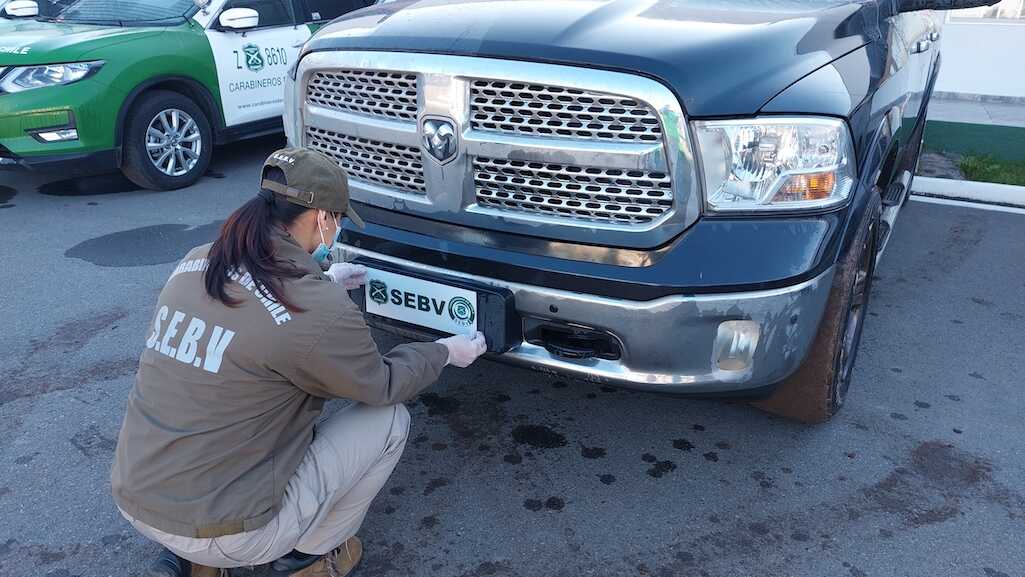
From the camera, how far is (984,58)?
919 cm

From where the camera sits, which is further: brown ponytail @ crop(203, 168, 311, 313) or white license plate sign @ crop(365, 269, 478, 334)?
white license plate sign @ crop(365, 269, 478, 334)

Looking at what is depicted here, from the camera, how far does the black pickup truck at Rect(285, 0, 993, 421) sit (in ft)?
7.63

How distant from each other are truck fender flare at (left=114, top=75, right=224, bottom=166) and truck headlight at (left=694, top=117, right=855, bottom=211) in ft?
15.1

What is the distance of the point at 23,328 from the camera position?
3.85 m

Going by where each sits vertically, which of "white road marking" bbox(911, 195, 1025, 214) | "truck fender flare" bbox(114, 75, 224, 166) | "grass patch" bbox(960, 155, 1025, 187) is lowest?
"white road marking" bbox(911, 195, 1025, 214)

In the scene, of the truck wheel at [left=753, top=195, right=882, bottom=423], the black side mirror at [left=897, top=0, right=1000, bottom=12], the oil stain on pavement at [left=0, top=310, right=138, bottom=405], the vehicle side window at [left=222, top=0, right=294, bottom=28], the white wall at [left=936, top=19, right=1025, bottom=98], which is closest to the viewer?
the truck wheel at [left=753, top=195, right=882, bottom=423]

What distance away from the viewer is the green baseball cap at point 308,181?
2.04 metres

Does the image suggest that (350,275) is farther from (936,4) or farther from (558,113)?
(936,4)

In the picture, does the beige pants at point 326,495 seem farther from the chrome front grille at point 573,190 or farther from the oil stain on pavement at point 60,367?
the oil stain on pavement at point 60,367

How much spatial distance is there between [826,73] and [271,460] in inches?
74.9

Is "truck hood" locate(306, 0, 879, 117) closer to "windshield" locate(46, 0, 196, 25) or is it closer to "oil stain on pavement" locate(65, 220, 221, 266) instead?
"oil stain on pavement" locate(65, 220, 221, 266)

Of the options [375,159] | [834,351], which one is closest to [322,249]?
[375,159]

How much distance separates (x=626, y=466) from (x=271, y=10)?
509cm

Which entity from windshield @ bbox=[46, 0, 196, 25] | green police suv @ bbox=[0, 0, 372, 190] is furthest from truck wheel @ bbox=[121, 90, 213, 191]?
windshield @ bbox=[46, 0, 196, 25]
